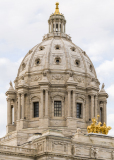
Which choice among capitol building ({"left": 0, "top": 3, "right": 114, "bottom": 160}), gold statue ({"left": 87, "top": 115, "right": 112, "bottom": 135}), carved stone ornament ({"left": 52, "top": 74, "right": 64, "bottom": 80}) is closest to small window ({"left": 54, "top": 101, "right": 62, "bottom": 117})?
capitol building ({"left": 0, "top": 3, "right": 114, "bottom": 160})

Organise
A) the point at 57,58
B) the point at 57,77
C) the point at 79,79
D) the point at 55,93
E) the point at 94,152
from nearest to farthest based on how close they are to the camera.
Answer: the point at 94,152 < the point at 55,93 < the point at 57,77 < the point at 79,79 < the point at 57,58

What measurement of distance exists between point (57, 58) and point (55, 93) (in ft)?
28.4

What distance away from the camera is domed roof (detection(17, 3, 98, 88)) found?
4943 inches

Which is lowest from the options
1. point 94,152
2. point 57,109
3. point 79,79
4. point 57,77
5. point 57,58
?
point 94,152

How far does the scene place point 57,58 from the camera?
126 m

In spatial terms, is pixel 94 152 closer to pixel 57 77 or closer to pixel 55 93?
pixel 55 93

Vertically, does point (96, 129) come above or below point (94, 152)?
above

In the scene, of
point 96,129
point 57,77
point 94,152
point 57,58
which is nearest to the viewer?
point 94,152

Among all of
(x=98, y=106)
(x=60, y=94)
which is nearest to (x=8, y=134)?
(x=60, y=94)

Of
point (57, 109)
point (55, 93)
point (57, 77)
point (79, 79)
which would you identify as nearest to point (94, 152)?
point (57, 109)

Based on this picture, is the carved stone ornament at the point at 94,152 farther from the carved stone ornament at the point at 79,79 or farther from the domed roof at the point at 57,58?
the domed roof at the point at 57,58

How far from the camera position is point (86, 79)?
127 meters

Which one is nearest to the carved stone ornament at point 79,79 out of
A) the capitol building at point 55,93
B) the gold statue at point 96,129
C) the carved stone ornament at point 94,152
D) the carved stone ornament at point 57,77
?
the capitol building at point 55,93

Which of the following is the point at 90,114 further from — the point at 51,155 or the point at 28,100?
the point at 51,155
